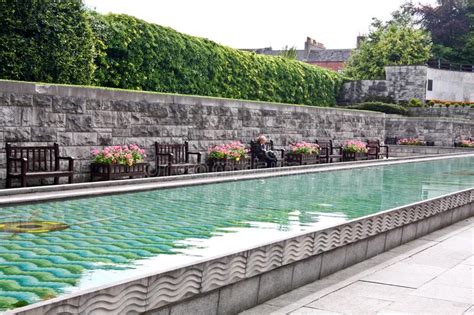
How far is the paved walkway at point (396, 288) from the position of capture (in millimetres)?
5086

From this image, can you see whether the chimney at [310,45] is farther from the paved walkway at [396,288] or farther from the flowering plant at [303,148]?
the paved walkway at [396,288]

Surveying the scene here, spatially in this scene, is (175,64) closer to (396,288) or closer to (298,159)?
(298,159)

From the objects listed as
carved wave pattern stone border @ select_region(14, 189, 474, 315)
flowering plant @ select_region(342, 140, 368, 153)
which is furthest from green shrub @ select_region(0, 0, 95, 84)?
flowering plant @ select_region(342, 140, 368, 153)

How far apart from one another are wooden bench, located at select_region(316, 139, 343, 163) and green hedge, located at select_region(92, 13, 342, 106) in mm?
4326

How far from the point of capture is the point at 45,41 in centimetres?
1320

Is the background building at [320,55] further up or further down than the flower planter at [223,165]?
further up

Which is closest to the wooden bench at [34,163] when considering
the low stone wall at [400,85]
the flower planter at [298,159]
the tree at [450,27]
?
the flower planter at [298,159]

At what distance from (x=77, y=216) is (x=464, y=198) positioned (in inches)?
257

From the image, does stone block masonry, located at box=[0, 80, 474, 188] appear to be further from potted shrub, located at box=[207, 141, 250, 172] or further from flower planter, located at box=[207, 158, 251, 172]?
flower planter, located at box=[207, 158, 251, 172]

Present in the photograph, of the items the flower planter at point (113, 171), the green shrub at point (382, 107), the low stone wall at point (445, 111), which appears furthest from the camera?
the low stone wall at point (445, 111)

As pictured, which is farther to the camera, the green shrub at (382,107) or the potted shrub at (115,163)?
the green shrub at (382,107)

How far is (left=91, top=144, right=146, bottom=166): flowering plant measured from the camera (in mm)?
12328

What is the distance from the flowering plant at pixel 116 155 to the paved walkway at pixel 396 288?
21.3 ft

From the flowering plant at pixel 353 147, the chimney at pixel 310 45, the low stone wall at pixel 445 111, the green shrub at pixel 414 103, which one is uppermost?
the chimney at pixel 310 45
